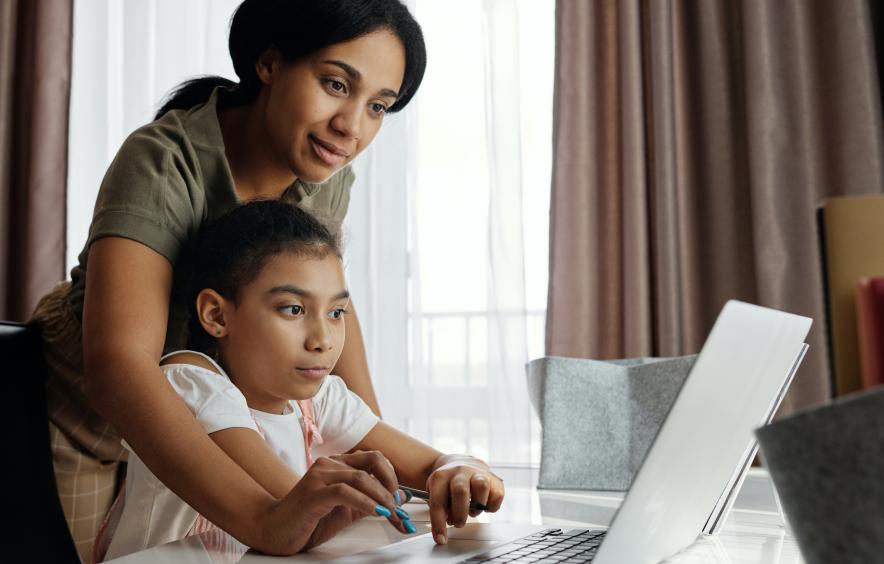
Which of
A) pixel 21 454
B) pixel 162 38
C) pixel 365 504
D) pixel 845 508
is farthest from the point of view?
pixel 162 38

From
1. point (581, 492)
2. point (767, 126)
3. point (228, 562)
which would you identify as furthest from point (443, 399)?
point (228, 562)

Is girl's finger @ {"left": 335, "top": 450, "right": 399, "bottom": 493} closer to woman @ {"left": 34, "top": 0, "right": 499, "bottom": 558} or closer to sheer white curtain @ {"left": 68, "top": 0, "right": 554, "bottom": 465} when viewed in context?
woman @ {"left": 34, "top": 0, "right": 499, "bottom": 558}

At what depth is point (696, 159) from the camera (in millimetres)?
2250

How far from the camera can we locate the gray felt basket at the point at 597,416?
114 cm

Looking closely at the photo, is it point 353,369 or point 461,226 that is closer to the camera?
point 353,369

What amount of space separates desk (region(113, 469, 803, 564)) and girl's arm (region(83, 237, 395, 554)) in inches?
1.1

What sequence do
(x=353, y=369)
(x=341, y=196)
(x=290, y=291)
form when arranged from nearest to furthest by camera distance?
(x=290, y=291) → (x=353, y=369) → (x=341, y=196)

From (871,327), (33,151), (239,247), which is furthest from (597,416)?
(33,151)

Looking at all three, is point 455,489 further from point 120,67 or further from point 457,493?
point 120,67

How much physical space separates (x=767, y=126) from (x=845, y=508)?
2.01m

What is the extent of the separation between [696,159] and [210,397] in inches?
69.3

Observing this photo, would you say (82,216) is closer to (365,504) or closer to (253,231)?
(253,231)

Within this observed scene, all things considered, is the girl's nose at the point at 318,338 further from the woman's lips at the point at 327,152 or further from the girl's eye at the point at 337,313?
the woman's lips at the point at 327,152

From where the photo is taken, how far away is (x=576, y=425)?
1.16 m
